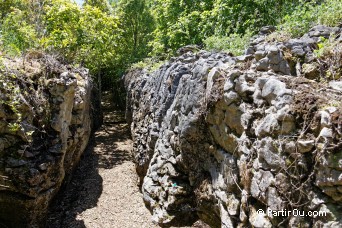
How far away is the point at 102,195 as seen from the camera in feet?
28.3

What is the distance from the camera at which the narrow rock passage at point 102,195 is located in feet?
24.1

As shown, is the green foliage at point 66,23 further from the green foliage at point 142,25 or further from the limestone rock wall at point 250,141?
the limestone rock wall at point 250,141

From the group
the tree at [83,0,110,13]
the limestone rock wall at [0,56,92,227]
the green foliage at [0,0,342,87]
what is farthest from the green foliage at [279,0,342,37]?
the tree at [83,0,110,13]

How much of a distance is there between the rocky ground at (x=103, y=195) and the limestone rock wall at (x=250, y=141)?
1.22 metres

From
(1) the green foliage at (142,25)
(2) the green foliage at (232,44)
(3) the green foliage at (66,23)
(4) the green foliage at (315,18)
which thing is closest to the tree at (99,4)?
(1) the green foliage at (142,25)

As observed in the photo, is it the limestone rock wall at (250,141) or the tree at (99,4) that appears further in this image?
the tree at (99,4)

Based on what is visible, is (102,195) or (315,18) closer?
(315,18)

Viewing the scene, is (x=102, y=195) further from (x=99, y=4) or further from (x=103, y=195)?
(x=99, y=4)

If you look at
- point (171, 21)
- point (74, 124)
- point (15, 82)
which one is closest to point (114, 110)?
point (171, 21)

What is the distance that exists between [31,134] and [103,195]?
325cm

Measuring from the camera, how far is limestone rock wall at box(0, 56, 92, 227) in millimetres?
6023

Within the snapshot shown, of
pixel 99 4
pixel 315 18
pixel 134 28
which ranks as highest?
pixel 99 4

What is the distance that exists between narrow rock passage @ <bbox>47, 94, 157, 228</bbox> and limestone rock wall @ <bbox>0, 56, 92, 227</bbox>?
3.53 feet

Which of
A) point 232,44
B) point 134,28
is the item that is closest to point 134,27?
point 134,28
